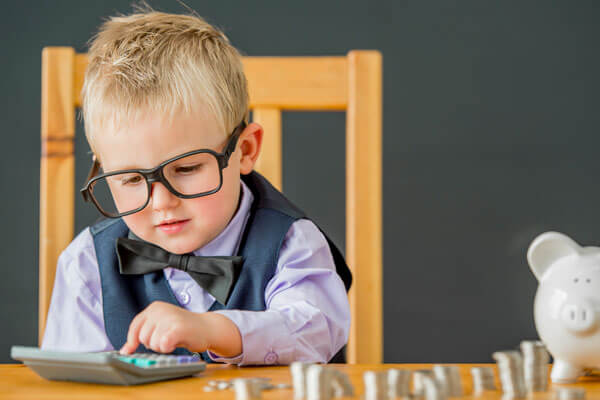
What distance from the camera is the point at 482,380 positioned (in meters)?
0.56

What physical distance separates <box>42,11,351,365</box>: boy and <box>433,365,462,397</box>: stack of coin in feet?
1.01

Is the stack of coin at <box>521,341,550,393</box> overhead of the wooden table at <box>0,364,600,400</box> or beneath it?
overhead

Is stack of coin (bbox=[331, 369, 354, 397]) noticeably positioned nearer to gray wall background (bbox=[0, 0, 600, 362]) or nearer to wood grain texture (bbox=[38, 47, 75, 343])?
wood grain texture (bbox=[38, 47, 75, 343])

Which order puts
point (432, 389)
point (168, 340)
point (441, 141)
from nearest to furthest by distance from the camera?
point (432, 389) < point (168, 340) < point (441, 141)

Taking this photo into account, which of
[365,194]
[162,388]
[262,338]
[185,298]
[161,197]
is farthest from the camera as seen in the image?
[365,194]

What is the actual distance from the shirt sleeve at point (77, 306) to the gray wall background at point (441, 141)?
89 centimetres

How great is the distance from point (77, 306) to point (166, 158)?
274mm

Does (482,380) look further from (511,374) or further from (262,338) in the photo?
(262,338)

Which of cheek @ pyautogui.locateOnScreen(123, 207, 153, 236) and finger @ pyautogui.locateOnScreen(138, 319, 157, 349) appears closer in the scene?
finger @ pyautogui.locateOnScreen(138, 319, 157, 349)

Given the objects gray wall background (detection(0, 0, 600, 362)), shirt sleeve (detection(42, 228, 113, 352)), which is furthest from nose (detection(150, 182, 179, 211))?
gray wall background (detection(0, 0, 600, 362))

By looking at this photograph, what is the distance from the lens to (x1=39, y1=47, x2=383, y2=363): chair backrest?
119 centimetres

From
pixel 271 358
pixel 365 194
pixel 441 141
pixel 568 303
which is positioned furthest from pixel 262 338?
pixel 441 141

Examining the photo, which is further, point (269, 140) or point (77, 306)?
point (269, 140)

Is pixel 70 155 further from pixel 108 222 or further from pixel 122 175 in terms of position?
pixel 122 175
